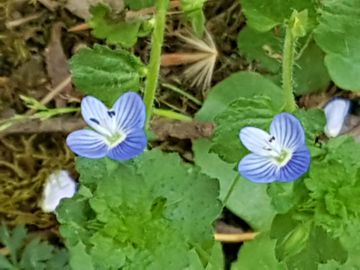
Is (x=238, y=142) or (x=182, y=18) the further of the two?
(x=182, y=18)

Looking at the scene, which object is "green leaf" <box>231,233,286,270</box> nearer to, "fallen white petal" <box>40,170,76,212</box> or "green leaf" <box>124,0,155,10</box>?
"fallen white petal" <box>40,170,76,212</box>

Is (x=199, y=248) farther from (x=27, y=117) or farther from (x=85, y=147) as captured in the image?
(x=27, y=117)

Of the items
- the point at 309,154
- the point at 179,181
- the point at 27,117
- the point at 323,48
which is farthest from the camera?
the point at 27,117

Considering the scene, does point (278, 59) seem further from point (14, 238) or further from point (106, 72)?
point (14, 238)

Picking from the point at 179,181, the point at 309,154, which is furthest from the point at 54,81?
the point at 309,154

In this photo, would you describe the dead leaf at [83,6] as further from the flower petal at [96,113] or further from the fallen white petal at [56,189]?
the flower petal at [96,113]

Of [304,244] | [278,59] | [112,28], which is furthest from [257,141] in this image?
[278,59]
